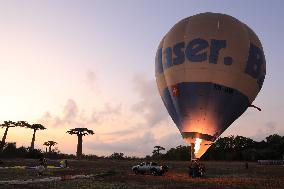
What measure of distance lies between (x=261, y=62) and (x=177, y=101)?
31.3 feet

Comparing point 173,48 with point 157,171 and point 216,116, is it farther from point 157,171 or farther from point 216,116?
point 157,171

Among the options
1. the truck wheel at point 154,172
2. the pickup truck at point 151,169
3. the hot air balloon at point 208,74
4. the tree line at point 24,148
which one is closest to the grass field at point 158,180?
the pickup truck at point 151,169

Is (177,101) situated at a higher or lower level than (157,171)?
higher

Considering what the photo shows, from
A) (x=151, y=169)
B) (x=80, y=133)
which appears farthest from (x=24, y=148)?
(x=151, y=169)

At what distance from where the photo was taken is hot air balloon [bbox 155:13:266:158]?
33250 millimetres

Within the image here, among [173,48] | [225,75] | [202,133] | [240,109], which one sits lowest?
[202,133]

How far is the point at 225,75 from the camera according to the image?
3372 cm

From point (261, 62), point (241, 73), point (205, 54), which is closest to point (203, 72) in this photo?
point (205, 54)

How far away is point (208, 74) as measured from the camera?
3350cm

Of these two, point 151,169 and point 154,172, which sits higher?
point 151,169

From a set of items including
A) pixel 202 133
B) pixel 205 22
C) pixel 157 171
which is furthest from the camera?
pixel 157 171

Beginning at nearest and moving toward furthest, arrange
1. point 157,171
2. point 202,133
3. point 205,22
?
point 202,133
point 205,22
point 157,171

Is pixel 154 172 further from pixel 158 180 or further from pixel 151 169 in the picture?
pixel 158 180

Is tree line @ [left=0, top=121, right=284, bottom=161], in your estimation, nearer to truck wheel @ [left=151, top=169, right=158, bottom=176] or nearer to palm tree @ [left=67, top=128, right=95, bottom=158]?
palm tree @ [left=67, top=128, right=95, bottom=158]
